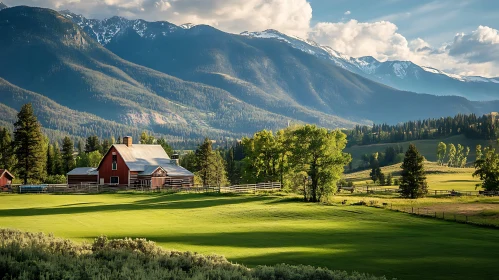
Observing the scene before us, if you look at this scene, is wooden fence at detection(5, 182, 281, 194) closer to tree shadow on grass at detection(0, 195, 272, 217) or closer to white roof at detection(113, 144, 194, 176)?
tree shadow on grass at detection(0, 195, 272, 217)

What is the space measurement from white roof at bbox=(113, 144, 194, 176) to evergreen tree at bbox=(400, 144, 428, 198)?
131ft

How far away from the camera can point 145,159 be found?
93.1 metres

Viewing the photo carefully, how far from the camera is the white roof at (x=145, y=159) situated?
89.4 metres

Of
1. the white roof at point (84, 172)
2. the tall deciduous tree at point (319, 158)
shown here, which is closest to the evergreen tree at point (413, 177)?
the tall deciduous tree at point (319, 158)

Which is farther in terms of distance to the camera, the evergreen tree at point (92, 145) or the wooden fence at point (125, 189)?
the evergreen tree at point (92, 145)

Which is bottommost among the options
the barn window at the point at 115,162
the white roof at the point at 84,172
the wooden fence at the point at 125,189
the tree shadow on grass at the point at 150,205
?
the tree shadow on grass at the point at 150,205

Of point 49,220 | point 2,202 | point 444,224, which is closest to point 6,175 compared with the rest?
point 2,202

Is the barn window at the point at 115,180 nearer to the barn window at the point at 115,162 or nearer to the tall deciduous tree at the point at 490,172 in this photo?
the barn window at the point at 115,162

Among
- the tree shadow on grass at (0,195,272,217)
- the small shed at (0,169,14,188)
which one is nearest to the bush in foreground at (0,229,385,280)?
the tree shadow on grass at (0,195,272,217)

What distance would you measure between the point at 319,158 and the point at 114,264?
52.6 metres

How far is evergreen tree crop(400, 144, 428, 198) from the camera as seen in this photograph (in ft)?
279

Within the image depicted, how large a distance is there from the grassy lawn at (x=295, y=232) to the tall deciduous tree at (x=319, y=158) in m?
6.59

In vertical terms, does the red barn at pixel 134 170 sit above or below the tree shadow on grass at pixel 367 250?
above

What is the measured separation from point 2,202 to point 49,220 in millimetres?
23775
